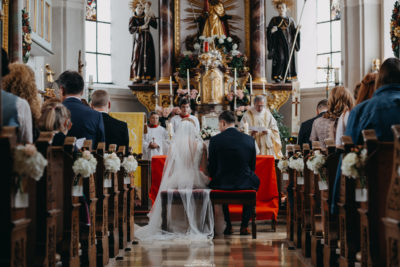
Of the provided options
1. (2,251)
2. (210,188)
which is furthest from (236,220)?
(2,251)

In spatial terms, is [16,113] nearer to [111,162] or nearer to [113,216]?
[111,162]

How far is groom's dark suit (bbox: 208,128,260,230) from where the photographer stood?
24.6 ft

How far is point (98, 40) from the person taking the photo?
16453 millimetres

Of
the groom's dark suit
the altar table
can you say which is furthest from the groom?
the altar table

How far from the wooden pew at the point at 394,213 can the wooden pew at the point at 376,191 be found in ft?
0.91

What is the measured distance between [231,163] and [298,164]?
59.7 inches

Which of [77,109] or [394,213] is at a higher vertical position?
[77,109]

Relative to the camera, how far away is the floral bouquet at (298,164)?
6.18 meters

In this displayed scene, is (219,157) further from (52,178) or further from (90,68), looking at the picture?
(90,68)

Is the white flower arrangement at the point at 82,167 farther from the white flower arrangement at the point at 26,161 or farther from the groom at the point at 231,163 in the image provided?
the groom at the point at 231,163

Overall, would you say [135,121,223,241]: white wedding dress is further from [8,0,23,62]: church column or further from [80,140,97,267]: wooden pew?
[8,0,23,62]: church column

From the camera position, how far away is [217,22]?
1480 cm

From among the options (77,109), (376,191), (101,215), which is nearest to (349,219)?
(376,191)

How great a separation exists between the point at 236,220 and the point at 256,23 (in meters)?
7.68
